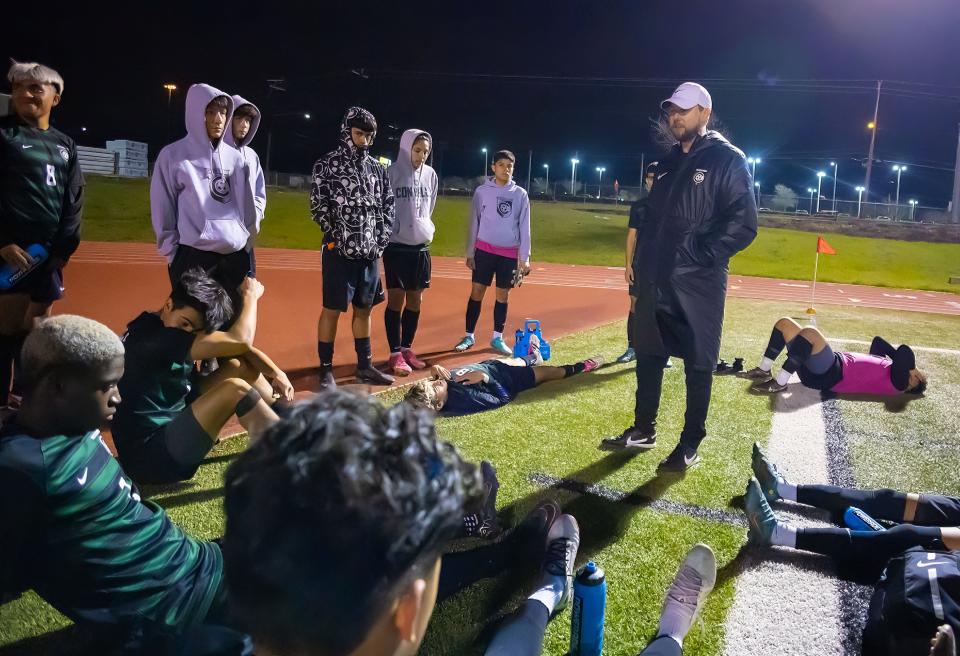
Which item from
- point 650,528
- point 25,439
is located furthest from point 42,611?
point 650,528

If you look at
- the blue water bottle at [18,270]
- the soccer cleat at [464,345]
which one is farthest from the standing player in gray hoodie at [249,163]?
the soccer cleat at [464,345]

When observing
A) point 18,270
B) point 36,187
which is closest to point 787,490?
point 18,270

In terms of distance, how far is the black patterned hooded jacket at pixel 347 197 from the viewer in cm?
564

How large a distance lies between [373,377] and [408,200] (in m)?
1.73

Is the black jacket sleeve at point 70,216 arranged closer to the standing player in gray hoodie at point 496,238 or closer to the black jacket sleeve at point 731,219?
the standing player in gray hoodie at point 496,238

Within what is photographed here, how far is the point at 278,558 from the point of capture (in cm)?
92

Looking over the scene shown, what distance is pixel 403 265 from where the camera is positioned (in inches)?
260

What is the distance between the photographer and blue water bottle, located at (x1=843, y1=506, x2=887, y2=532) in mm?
3297

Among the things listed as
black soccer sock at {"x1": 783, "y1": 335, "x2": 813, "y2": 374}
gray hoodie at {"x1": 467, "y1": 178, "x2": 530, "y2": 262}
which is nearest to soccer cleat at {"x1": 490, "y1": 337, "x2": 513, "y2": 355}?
gray hoodie at {"x1": 467, "y1": 178, "x2": 530, "y2": 262}

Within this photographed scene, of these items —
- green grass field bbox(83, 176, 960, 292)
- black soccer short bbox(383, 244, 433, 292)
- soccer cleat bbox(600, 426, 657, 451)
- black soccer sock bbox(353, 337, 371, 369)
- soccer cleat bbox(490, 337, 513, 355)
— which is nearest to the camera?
soccer cleat bbox(600, 426, 657, 451)

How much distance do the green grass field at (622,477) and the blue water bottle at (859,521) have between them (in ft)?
1.67

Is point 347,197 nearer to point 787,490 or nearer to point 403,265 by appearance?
point 403,265

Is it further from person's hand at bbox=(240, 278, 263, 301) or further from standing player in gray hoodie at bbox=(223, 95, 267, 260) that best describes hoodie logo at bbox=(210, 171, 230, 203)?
person's hand at bbox=(240, 278, 263, 301)

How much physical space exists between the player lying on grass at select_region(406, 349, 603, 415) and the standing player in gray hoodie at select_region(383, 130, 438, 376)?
1.26 m
